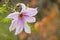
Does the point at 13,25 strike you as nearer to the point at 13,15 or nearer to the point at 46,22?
the point at 13,15

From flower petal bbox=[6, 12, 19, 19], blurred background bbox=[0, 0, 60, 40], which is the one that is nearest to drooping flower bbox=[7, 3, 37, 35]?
flower petal bbox=[6, 12, 19, 19]

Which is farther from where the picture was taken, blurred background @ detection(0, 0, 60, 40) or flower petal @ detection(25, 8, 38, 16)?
blurred background @ detection(0, 0, 60, 40)

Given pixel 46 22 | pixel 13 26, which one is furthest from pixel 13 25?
pixel 46 22

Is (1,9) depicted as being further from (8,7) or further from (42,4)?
(42,4)

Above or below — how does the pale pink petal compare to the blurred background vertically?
above

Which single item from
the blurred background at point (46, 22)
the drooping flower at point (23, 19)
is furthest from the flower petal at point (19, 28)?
the blurred background at point (46, 22)

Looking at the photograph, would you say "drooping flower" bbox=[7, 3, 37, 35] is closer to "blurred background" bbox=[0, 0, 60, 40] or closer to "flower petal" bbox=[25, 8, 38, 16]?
"flower petal" bbox=[25, 8, 38, 16]

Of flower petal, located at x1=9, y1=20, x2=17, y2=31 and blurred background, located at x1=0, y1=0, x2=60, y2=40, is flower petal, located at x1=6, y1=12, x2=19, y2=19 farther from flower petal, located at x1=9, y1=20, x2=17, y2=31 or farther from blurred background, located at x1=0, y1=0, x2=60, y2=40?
blurred background, located at x1=0, y1=0, x2=60, y2=40

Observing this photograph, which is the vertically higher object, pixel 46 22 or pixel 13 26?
pixel 13 26

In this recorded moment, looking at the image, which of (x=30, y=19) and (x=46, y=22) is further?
(x=46, y=22)

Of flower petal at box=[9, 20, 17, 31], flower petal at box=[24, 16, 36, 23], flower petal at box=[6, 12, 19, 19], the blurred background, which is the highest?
flower petal at box=[6, 12, 19, 19]
